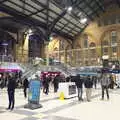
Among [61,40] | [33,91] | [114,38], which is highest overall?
[61,40]

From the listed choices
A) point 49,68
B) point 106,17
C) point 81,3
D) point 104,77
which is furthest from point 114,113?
point 106,17

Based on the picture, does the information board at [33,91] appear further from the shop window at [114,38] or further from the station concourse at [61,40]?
the shop window at [114,38]

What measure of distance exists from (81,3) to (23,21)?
9.47 meters

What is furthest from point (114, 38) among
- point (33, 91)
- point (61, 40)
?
point (33, 91)

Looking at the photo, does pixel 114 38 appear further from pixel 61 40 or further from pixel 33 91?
pixel 33 91

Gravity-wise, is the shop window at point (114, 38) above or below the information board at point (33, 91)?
above

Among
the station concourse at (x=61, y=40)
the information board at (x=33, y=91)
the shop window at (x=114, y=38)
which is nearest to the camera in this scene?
the information board at (x=33, y=91)

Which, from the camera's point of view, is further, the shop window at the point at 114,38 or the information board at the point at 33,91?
the shop window at the point at 114,38

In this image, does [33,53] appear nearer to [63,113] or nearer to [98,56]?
[98,56]

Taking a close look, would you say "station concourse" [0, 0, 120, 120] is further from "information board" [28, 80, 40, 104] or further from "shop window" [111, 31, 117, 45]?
"information board" [28, 80, 40, 104]

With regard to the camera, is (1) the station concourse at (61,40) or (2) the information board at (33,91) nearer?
(2) the information board at (33,91)

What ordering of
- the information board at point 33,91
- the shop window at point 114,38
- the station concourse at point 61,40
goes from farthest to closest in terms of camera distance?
the shop window at point 114,38, the station concourse at point 61,40, the information board at point 33,91

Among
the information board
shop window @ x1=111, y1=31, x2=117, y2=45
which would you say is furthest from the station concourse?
the information board

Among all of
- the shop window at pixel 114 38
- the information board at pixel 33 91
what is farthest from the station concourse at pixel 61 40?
the information board at pixel 33 91
